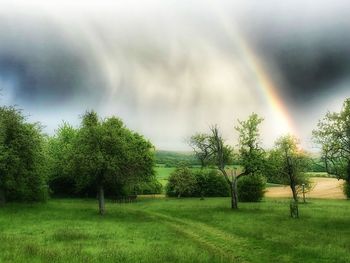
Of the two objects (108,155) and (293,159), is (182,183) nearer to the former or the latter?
(293,159)

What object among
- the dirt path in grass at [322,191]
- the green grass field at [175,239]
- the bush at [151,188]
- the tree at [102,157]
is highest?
the tree at [102,157]

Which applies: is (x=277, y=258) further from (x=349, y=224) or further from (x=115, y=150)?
(x=115, y=150)

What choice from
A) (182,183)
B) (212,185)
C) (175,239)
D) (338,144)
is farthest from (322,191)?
(175,239)

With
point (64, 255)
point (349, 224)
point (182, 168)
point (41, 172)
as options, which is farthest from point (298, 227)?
point (182, 168)

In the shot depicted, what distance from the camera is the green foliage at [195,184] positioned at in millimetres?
115062

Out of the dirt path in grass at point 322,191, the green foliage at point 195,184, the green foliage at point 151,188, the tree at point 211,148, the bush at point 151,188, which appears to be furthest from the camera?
the dirt path in grass at point 322,191

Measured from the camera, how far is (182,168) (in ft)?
393

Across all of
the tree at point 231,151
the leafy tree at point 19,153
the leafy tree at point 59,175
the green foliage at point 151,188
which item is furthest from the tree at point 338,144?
the green foliage at point 151,188

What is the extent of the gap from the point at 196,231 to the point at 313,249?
509 inches

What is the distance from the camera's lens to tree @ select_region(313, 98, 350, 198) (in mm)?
46875

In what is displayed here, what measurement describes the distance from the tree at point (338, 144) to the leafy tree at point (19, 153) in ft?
137

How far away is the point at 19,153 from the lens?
62.8 meters

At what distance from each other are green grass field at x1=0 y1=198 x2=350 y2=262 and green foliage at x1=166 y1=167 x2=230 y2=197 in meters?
62.7

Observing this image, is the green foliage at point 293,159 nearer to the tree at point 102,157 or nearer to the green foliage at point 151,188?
the tree at point 102,157
